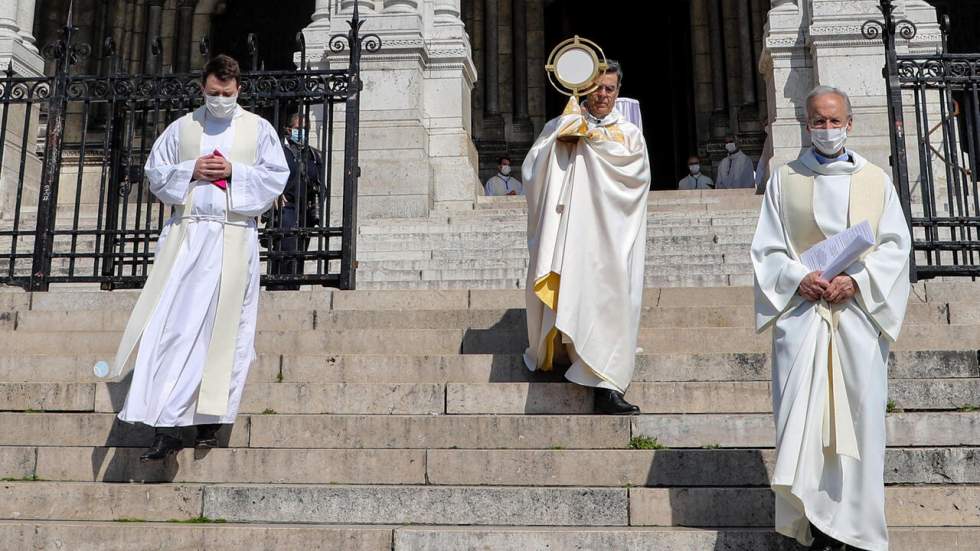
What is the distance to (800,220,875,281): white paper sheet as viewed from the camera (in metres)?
3.90

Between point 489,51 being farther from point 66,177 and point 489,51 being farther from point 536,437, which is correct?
point 536,437

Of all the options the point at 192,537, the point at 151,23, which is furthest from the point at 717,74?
the point at 192,537

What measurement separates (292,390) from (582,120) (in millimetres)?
2064

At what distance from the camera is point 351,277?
7.67 m

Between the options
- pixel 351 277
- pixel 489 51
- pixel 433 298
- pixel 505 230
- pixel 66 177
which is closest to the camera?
pixel 433 298

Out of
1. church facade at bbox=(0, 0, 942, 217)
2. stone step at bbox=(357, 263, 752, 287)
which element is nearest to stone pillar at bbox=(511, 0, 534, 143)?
church facade at bbox=(0, 0, 942, 217)

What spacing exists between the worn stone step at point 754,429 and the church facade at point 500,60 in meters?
6.13

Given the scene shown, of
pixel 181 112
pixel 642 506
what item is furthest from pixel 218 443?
pixel 181 112

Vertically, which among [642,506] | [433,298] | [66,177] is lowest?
[642,506]

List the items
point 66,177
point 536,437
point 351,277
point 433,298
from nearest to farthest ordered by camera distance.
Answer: point 536,437, point 433,298, point 351,277, point 66,177

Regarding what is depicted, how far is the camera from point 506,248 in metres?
9.23

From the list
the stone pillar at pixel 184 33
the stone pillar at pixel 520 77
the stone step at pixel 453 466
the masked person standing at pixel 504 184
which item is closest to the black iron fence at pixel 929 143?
the stone step at pixel 453 466

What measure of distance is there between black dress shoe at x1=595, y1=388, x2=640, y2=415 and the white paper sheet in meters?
1.31

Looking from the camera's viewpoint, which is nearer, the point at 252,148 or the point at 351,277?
the point at 252,148
